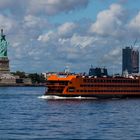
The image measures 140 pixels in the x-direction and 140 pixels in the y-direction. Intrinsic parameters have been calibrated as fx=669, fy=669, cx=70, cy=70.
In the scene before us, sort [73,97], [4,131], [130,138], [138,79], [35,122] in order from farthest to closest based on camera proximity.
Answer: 1. [138,79]
2. [73,97]
3. [35,122]
4. [4,131]
5. [130,138]

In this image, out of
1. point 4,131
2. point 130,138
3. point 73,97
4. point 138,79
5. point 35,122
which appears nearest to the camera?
point 130,138

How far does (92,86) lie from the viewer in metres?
133

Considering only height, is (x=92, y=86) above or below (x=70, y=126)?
above

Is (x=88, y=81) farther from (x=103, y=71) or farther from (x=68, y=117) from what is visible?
(x=68, y=117)

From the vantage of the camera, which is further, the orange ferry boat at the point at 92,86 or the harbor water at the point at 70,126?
the orange ferry boat at the point at 92,86

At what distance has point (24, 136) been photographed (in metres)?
56.3

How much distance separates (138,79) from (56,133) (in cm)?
8570

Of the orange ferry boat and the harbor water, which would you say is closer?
the harbor water

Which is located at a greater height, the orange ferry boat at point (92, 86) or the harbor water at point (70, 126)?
the orange ferry boat at point (92, 86)

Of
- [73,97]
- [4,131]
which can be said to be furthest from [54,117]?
[73,97]

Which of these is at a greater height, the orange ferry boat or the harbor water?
the orange ferry boat

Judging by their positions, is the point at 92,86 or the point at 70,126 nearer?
the point at 70,126

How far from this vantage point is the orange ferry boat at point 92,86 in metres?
130

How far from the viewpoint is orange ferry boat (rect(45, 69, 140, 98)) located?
12988 cm
